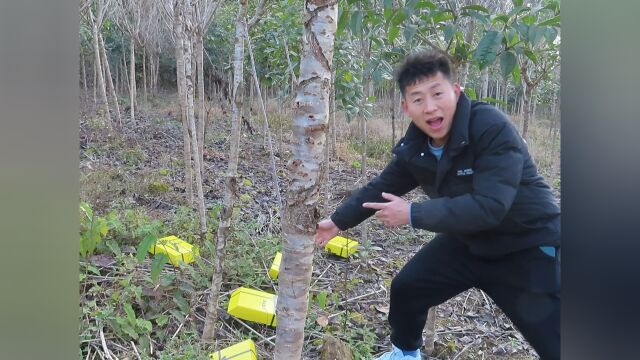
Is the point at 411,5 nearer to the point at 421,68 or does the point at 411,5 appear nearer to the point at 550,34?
the point at 421,68

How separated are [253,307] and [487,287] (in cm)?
138

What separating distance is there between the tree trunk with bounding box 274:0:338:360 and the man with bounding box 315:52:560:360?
0.22 meters

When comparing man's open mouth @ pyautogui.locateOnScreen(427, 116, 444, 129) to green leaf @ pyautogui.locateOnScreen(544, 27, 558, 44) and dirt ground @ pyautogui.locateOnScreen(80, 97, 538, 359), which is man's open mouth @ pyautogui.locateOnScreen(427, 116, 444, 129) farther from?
dirt ground @ pyautogui.locateOnScreen(80, 97, 538, 359)

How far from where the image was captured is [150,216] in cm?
414

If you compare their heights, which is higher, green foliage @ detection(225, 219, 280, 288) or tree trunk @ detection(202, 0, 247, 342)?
tree trunk @ detection(202, 0, 247, 342)

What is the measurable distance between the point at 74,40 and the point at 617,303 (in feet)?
2.21

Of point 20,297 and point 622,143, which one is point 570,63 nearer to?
point 622,143

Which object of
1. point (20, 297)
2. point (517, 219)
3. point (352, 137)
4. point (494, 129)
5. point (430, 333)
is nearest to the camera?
point (20, 297)

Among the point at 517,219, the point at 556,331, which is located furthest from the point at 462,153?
the point at 556,331

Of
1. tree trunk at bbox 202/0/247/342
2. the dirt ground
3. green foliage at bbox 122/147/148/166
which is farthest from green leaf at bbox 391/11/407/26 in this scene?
green foliage at bbox 122/147/148/166

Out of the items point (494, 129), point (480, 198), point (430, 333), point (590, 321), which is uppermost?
point (494, 129)

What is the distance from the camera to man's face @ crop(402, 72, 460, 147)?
1722 millimetres

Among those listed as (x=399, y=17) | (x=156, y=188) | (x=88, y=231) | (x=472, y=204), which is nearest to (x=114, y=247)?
(x=88, y=231)

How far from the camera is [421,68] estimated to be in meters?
1.72
